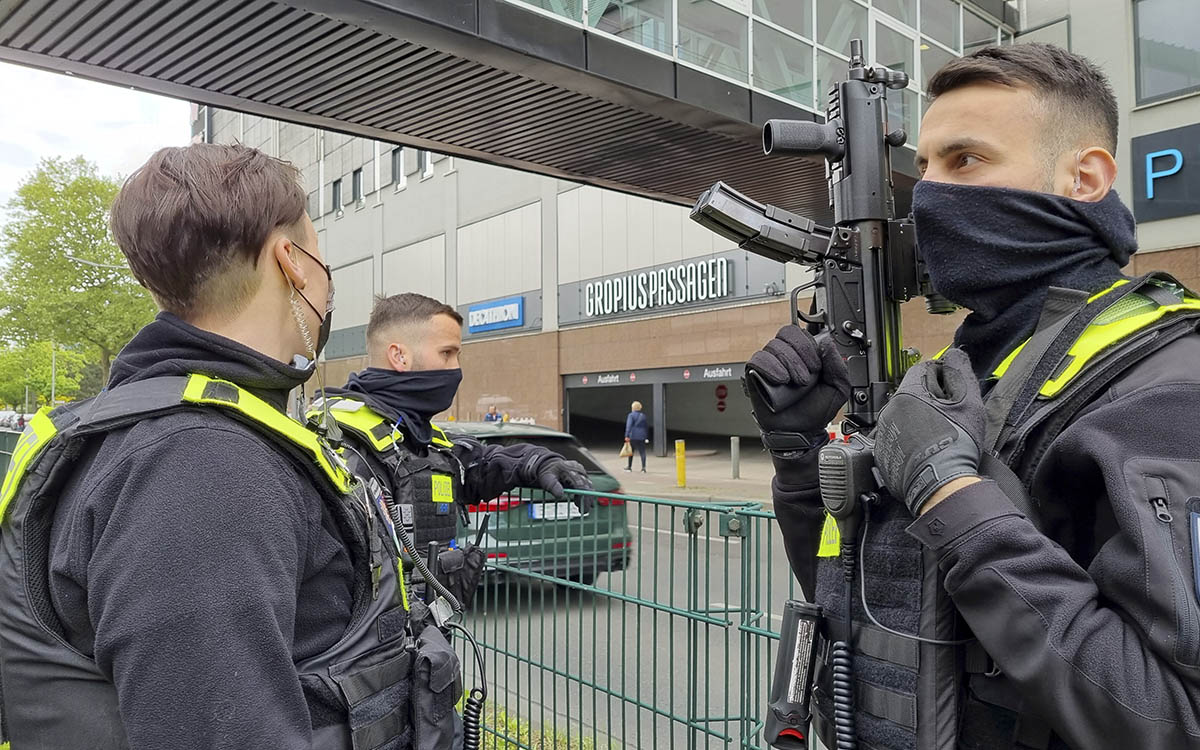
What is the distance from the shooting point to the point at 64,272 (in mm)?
23391

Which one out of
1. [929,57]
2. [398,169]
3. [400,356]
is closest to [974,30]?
[929,57]

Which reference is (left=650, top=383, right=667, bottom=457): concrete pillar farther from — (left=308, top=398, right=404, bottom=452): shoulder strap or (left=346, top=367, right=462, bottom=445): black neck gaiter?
(left=308, top=398, right=404, bottom=452): shoulder strap

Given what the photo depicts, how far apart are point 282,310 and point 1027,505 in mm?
1372

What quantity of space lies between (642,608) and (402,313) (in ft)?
6.19

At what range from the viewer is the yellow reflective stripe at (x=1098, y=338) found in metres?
1.43

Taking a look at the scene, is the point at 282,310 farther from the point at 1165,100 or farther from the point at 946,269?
the point at 1165,100

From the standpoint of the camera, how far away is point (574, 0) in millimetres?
8281

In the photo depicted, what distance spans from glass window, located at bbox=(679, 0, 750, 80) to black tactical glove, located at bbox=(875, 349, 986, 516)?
8.55 m

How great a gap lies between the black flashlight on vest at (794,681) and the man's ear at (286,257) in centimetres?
122

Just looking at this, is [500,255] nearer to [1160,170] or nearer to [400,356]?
[1160,170]

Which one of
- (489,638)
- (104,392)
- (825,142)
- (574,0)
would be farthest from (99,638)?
(574,0)

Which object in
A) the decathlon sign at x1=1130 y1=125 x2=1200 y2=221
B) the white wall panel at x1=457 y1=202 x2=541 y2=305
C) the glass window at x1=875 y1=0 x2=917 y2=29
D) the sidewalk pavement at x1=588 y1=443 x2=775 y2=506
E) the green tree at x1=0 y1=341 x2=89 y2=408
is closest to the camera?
the decathlon sign at x1=1130 y1=125 x2=1200 y2=221

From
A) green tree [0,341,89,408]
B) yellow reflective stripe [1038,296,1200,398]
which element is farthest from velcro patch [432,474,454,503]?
green tree [0,341,89,408]

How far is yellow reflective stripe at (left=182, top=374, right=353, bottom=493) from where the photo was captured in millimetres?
1341
